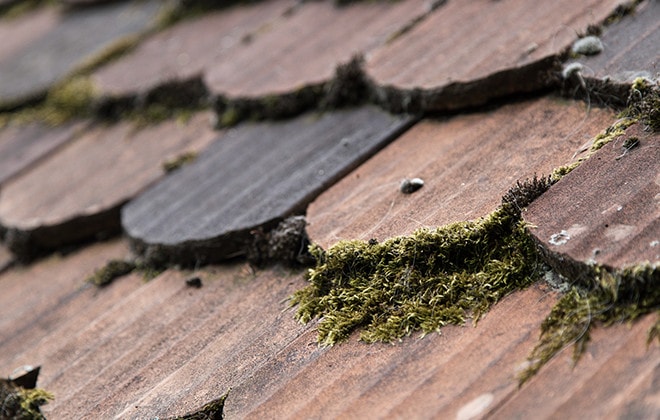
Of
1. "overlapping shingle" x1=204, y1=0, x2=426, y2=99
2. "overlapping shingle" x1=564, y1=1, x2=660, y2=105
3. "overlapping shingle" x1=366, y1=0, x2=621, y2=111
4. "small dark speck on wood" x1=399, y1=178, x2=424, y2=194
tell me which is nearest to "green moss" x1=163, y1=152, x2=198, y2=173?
"overlapping shingle" x1=204, y1=0, x2=426, y2=99

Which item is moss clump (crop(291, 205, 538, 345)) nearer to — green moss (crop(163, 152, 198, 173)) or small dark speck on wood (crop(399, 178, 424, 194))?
small dark speck on wood (crop(399, 178, 424, 194))

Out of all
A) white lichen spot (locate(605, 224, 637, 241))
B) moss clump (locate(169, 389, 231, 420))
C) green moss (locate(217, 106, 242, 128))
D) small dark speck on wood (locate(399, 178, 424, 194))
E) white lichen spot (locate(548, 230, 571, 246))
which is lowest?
moss clump (locate(169, 389, 231, 420))

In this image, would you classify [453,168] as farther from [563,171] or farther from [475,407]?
[475,407]

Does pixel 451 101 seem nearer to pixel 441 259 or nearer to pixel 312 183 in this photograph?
pixel 312 183

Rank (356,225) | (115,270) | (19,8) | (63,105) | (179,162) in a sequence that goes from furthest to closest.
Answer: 1. (19,8)
2. (63,105)
3. (179,162)
4. (115,270)
5. (356,225)

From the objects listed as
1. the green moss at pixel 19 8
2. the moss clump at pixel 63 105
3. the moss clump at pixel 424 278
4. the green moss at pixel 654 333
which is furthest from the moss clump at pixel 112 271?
the green moss at pixel 19 8

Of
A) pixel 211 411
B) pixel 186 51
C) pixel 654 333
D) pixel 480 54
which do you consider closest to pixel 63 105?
pixel 186 51

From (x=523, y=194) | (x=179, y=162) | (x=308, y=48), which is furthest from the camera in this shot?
(x=308, y=48)

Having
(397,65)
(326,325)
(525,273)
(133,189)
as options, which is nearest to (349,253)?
(326,325)
